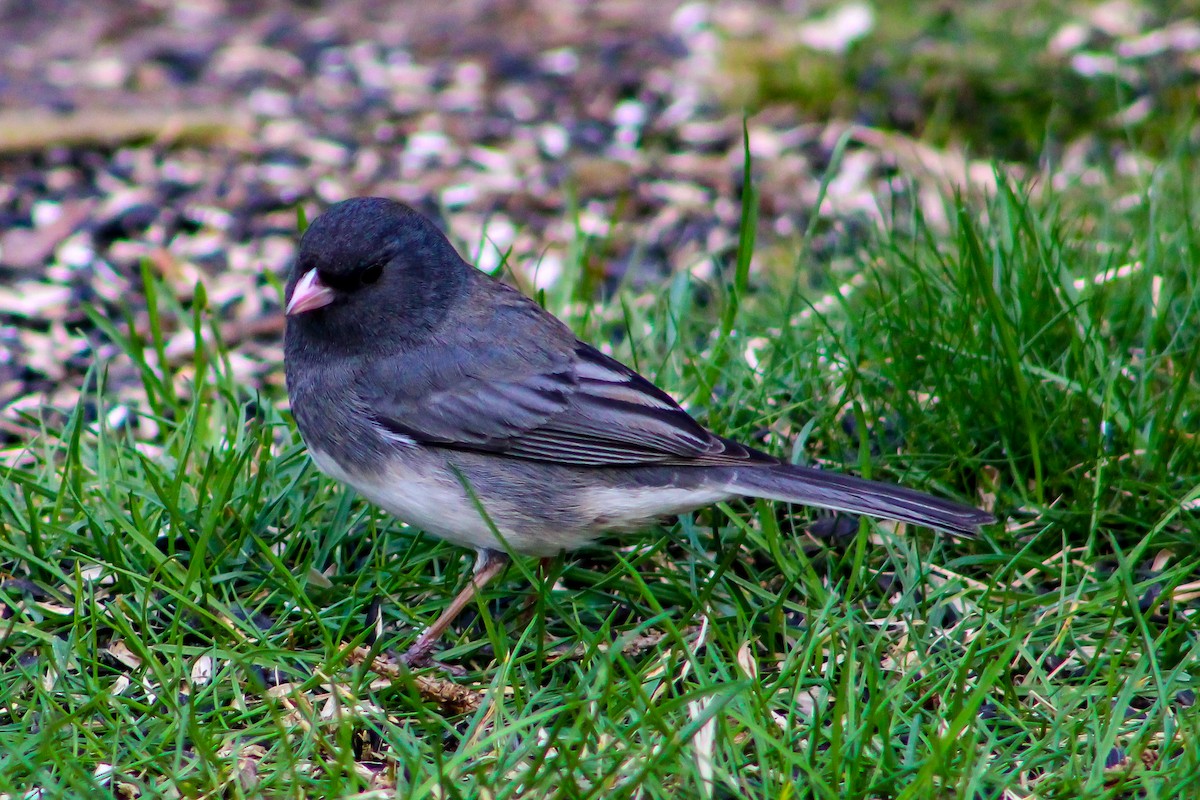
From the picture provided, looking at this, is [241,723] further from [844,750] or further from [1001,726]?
[1001,726]

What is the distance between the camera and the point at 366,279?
2.88 meters

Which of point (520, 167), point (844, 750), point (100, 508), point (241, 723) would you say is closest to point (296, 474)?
point (100, 508)

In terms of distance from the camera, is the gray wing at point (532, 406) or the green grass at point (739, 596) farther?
the gray wing at point (532, 406)

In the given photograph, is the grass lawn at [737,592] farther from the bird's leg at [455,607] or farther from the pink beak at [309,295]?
the pink beak at [309,295]

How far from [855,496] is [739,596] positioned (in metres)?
0.37

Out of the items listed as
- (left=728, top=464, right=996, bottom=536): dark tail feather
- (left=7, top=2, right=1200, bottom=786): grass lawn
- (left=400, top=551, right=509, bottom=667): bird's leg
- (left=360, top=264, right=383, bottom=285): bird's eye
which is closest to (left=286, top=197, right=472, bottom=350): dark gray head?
(left=360, top=264, right=383, bottom=285): bird's eye

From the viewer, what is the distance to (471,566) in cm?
302

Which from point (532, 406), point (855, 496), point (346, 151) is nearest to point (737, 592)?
point (855, 496)

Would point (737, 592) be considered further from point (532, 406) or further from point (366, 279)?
point (366, 279)

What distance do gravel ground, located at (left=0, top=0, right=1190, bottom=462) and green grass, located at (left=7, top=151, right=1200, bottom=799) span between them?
28.7 inches

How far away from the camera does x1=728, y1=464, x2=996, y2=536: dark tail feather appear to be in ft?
8.53

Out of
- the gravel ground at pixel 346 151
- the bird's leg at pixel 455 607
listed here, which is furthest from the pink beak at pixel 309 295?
the gravel ground at pixel 346 151

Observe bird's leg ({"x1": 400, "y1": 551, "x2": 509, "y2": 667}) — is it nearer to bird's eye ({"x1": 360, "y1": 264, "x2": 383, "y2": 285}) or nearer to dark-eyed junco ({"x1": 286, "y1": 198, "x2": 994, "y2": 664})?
dark-eyed junco ({"x1": 286, "y1": 198, "x2": 994, "y2": 664})

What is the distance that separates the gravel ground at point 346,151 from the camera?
4414mm
